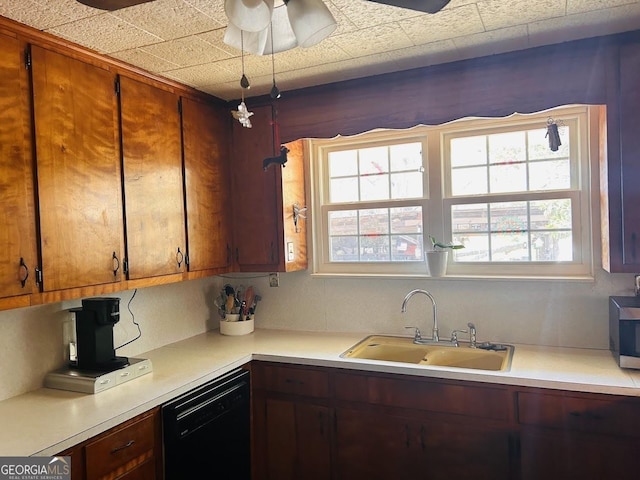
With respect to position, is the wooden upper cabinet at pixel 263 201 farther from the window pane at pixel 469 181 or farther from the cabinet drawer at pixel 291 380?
the window pane at pixel 469 181

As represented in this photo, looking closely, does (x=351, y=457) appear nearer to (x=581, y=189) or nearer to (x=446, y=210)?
(x=446, y=210)

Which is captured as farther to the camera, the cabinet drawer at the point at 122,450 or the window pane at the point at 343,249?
the window pane at the point at 343,249

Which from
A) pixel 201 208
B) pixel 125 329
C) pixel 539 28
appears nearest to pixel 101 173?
pixel 201 208

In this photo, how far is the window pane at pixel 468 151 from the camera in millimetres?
2668

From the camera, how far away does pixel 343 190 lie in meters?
3.05

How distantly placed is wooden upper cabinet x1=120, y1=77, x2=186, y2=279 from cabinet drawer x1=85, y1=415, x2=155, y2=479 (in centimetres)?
73

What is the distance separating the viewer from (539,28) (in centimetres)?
199

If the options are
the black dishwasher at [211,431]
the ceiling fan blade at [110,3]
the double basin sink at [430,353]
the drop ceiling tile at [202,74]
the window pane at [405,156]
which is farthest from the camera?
the window pane at [405,156]

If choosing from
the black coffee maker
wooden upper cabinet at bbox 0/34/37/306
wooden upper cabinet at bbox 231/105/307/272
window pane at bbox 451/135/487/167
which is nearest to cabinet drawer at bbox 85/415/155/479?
the black coffee maker

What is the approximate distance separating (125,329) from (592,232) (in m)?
2.51

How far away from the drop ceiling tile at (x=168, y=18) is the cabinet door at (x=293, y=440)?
183 centimetres

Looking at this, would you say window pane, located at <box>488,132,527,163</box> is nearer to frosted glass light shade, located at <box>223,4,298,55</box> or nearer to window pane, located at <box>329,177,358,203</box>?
window pane, located at <box>329,177,358,203</box>

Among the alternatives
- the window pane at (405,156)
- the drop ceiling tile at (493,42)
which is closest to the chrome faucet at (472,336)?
the window pane at (405,156)

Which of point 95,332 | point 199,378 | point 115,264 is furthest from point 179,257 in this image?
point 199,378
